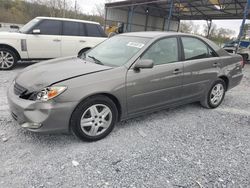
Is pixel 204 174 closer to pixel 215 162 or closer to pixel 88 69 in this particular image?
pixel 215 162

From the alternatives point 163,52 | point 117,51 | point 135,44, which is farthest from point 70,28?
point 163,52

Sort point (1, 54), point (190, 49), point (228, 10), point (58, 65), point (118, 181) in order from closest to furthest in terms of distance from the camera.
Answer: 1. point (118, 181)
2. point (58, 65)
3. point (190, 49)
4. point (1, 54)
5. point (228, 10)

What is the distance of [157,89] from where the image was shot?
320cm

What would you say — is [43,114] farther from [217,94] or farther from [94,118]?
[217,94]

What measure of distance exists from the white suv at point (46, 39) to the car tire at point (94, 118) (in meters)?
4.63

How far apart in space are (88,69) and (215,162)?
6.79 ft

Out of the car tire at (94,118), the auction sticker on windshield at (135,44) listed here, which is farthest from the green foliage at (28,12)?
the car tire at (94,118)

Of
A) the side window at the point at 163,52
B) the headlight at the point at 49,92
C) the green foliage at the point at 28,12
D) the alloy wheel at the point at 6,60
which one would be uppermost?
the green foliage at the point at 28,12

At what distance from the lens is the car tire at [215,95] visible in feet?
13.5

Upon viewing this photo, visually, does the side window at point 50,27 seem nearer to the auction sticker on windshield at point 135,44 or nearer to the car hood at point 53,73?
the car hood at point 53,73

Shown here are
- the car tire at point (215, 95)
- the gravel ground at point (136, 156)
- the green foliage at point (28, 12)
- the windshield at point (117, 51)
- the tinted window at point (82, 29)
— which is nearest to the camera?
the gravel ground at point (136, 156)

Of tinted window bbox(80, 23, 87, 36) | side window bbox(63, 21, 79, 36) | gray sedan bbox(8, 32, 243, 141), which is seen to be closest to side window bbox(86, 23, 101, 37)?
tinted window bbox(80, 23, 87, 36)

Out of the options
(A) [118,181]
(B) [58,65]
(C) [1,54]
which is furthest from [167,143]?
(C) [1,54]

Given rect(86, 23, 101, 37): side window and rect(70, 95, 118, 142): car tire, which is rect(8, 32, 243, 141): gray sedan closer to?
rect(70, 95, 118, 142): car tire
